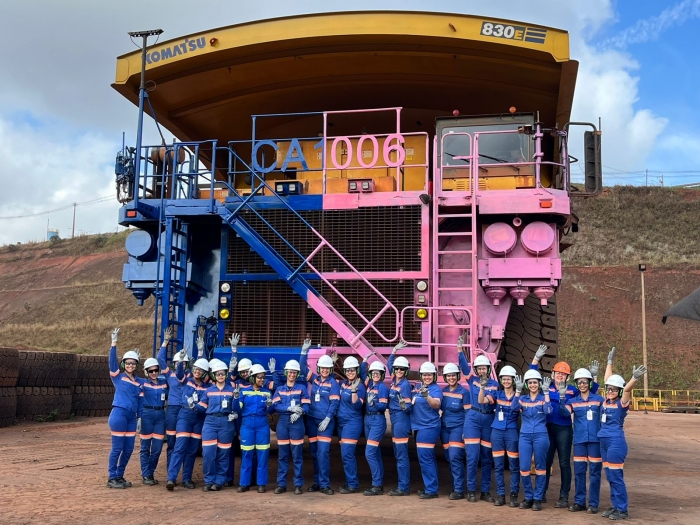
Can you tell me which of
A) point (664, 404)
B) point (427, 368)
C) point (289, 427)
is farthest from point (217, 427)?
point (664, 404)

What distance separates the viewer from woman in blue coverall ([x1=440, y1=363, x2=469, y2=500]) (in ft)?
25.1

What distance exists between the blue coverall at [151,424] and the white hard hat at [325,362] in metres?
1.85

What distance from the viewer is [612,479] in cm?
683

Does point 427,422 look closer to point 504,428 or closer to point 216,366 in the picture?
point 504,428

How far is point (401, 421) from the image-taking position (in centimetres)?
782

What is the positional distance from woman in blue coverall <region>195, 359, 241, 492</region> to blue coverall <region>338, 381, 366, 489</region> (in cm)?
117

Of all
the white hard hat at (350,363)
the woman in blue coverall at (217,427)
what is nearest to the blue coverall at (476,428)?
the white hard hat at (350,363)

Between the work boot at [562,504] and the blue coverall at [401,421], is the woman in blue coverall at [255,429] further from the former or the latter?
the work boot at [562,504]

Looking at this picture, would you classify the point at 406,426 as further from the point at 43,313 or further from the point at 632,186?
the point at 632,186

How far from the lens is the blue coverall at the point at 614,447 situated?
266 inches

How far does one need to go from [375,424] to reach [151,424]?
252 cm

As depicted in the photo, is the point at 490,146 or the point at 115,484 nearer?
the point at 115,484

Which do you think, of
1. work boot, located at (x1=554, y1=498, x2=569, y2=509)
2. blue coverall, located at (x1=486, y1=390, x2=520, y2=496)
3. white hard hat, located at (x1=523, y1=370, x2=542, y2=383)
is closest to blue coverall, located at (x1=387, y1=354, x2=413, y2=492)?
blue coverall, located at (x1=486, y1=390, x2=520, y2=496)

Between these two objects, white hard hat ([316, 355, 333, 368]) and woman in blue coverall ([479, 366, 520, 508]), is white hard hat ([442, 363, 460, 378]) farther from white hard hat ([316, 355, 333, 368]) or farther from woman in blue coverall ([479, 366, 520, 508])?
white hard hat ([316, 355, 333, 368])
